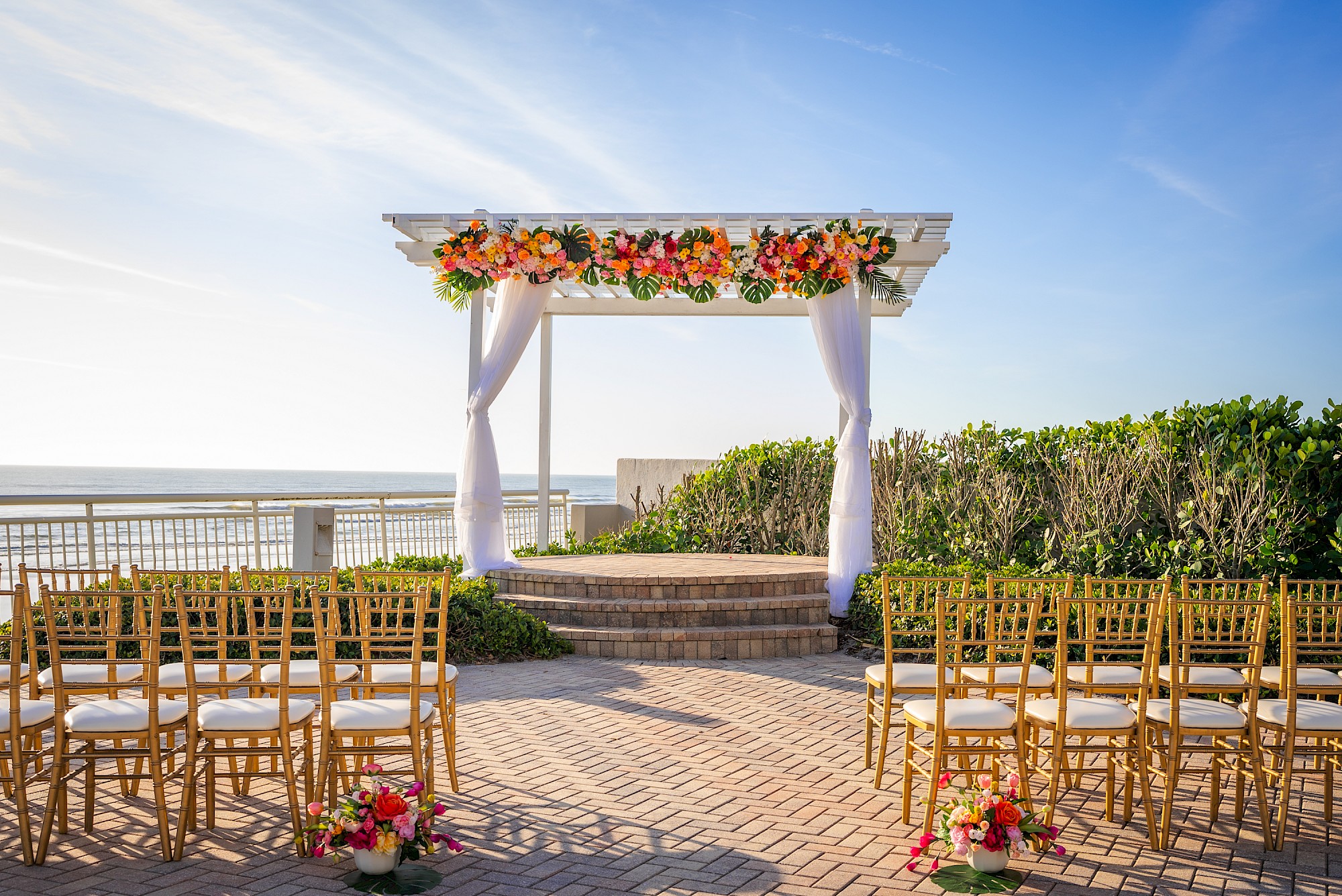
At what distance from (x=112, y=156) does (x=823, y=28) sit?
486 inches

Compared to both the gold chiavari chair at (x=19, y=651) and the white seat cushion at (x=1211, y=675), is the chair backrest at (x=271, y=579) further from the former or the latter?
the white seat cushion at (x=1211, y=675)

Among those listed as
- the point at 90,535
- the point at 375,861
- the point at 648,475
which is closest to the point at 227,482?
the point at 648,475

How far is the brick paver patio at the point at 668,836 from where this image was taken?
3131mm

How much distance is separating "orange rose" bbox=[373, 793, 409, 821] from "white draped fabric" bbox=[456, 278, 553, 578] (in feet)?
17.6

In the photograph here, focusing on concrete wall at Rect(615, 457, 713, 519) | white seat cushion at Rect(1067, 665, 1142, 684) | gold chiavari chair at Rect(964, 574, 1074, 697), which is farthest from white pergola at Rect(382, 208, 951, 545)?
white seat cushion at Rect(1067, 665, 1142, 684)

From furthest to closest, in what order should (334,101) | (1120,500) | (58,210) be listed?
(58,210) < (334,101) < (1120,500)

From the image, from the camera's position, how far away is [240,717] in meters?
3.40

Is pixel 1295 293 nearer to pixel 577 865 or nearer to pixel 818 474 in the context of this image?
pixel 818 474

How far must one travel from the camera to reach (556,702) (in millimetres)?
6031

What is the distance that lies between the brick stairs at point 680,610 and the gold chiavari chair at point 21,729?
14.8 feet

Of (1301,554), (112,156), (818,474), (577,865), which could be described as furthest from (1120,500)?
(112,156)

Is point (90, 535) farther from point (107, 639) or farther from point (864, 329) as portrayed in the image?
point (864, 329)

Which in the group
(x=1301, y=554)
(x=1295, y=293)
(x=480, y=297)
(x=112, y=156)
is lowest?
(x=1301, y=554)

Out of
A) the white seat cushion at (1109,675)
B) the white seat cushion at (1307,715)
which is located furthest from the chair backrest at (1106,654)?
the white seat cushion at (1307,715)
